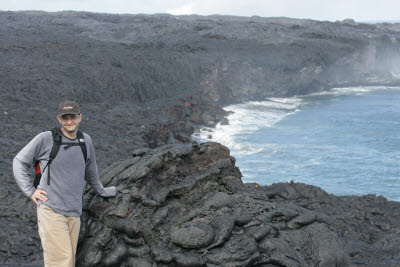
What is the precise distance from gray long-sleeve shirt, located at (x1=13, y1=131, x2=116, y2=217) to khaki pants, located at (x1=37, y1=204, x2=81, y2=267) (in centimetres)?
10

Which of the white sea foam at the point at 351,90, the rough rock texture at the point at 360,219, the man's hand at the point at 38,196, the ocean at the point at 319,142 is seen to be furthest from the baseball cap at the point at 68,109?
the white sea foam at the point at 351,90

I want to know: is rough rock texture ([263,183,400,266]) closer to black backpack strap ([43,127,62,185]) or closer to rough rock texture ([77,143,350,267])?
rough rock texture ([77,143,350,267])

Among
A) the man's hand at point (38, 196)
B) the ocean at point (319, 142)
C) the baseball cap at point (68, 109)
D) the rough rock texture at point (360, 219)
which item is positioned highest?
the baseball cap at point (68, 109)

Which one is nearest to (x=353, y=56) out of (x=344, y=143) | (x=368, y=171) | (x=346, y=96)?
(x=346, y=96)

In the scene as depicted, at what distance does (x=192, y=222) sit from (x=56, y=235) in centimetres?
218

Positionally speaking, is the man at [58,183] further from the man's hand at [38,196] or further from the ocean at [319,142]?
the ocean at [319,142]

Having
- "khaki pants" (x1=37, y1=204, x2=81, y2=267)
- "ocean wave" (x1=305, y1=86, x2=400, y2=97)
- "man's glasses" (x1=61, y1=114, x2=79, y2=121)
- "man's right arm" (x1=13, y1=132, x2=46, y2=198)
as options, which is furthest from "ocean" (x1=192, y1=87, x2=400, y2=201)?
"man's right arm" (x1=13, y1=132, x2=46, y2=198)

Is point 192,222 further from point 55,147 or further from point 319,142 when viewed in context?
point 319,142

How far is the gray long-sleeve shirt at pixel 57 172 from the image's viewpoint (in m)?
5.09

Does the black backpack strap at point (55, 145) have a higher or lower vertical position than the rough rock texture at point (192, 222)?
higher

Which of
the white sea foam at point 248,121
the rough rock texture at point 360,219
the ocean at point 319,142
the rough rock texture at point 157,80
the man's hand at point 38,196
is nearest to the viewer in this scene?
the man's hand at point 38,196

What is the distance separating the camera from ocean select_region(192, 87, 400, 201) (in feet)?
88.1

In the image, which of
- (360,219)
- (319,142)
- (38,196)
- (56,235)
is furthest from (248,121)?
(38,196)

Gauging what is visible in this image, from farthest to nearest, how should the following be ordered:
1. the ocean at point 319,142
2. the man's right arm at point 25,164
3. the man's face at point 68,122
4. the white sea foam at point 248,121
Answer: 1. the white sea foam at point 248,121
2. the ocean at point 319,142
3. the man's face at point 68,122
4. the man's right arm at point 25,164
